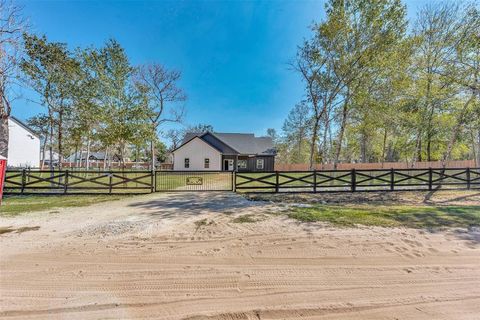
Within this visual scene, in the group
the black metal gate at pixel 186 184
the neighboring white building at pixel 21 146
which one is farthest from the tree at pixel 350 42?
the neighboring white building at pixel 21 146

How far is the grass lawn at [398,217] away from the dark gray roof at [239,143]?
22347 mm

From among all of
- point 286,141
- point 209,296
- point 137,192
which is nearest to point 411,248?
point 209,296

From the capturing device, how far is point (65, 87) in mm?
12703

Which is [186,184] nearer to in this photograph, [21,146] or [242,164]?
[242,164]

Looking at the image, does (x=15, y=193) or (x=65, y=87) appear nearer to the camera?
(x=15, y=193)

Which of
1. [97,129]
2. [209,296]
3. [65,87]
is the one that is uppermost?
[65,87]

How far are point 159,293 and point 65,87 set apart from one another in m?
15.3

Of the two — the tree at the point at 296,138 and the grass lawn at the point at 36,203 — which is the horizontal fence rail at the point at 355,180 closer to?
the grass lawn at the point at 36,203

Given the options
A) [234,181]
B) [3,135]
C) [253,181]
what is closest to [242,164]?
[234,181]

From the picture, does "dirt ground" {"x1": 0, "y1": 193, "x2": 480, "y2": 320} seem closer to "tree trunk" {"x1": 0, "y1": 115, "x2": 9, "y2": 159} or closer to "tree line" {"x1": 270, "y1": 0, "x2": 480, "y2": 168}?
"tree trunk" {"x1": 0, "y1": 115, "x2": 9, "y2": 159}

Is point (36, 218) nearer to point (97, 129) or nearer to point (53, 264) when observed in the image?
point (53, 264)

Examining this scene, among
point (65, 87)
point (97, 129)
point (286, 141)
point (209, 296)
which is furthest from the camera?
point (286, 141)

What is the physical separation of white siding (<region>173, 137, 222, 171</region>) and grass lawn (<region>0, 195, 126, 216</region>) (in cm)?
1831

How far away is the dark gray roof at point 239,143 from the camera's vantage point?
96.2 feet
